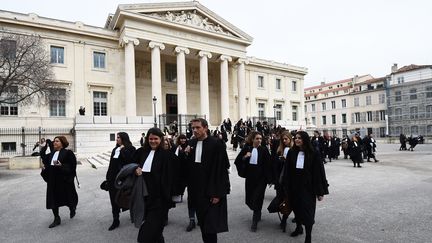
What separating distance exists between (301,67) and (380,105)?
79.8 feet

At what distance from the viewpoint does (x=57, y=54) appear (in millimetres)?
25922

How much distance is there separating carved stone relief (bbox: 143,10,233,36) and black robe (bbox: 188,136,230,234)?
26.5 metres

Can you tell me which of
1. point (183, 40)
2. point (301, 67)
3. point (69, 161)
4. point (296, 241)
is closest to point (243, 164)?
point (296, 241)

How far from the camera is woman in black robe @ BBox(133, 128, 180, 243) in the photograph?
3654mm

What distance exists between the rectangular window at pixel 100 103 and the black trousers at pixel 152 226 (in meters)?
26.2

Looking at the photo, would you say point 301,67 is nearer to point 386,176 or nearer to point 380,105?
point 380,105

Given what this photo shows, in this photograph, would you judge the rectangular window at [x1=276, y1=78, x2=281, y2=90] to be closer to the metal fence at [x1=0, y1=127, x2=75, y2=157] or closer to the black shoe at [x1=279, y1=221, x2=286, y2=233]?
the metal fence at [x1=0, y1=127, x2=75, y2=157]

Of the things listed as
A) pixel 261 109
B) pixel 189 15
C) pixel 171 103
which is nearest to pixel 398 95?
pixel 261 109

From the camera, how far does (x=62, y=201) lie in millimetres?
5797

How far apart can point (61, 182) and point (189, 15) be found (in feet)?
90.8

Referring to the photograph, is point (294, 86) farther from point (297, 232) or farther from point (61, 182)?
point (61, 182)

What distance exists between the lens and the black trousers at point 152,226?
3553 mm

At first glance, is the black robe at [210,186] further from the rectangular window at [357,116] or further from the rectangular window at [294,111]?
the rectangular window at [357,116]

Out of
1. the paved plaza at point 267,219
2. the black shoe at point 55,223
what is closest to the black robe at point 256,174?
the paved plaza at point 267,219
